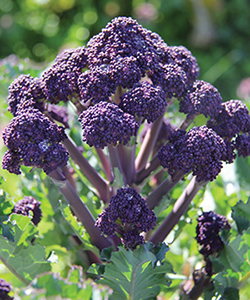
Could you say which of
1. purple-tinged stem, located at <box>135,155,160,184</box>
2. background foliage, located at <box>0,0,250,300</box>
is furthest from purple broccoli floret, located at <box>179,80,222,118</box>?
background foliage, located at <box>0,0,250,300</box>

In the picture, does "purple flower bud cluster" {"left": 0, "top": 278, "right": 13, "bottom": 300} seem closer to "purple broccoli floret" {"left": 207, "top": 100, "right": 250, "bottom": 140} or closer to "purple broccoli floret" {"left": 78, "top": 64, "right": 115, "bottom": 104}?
"purple broccoli floret" {"left": 78, "top": 64, "right": 115, "bottom": 104}

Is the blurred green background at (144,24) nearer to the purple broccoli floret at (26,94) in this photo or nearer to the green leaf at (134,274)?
the purple broccoli floret at (26,94)

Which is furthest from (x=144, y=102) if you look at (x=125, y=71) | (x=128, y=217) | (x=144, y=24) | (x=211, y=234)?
(x=144, y=24)

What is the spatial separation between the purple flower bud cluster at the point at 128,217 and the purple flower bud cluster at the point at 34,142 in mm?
103

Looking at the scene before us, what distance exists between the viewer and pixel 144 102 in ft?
1.91

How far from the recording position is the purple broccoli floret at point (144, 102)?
584 millimetres

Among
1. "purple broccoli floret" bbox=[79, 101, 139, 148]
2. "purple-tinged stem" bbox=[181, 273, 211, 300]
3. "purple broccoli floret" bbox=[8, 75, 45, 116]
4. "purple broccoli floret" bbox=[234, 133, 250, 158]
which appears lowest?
"purple-tinged stem" bbox=[181, 273, 211, 300]

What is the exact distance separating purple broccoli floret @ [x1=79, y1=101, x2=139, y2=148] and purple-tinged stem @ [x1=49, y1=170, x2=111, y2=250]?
113mm

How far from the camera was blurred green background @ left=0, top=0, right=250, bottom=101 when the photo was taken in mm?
3326

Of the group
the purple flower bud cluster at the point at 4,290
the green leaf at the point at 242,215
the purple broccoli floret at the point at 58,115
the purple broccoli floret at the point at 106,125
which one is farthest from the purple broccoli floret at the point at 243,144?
the purple flower bud cluster at the point at 4,290

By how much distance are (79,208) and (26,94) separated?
0.70ft

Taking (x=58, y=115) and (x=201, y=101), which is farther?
(x=58, y=115)

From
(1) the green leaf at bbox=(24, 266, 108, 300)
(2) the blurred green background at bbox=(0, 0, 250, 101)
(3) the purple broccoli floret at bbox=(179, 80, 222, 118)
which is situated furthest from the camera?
(2) the blurred green background at bbox=(0, 0, 250, 101)

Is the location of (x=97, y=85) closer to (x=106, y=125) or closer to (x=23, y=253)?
(x=106, y=125)
